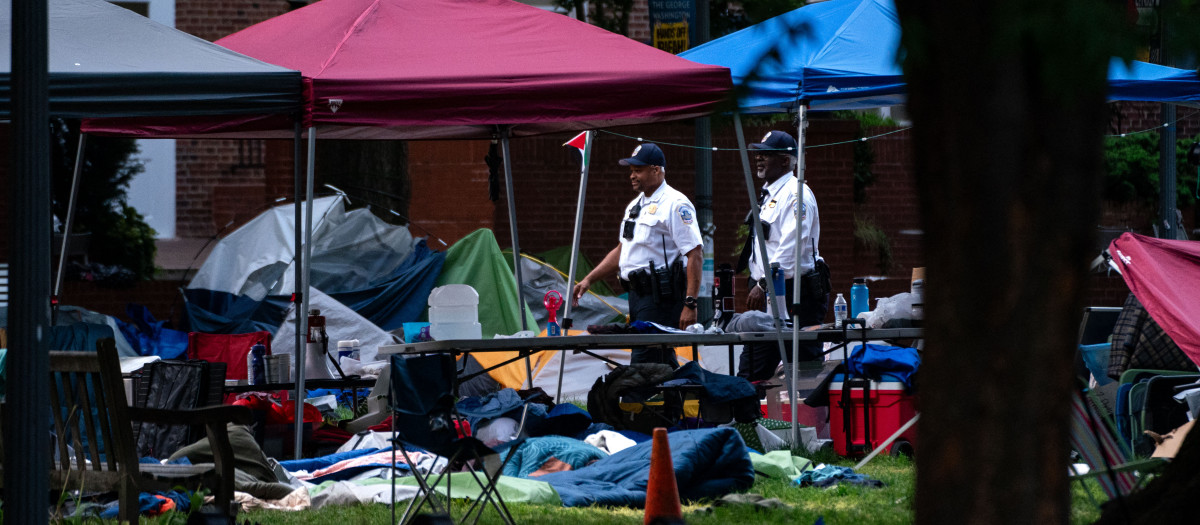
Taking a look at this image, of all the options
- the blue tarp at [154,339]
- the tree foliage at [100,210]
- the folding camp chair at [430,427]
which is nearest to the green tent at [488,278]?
the blue tarp at [154,339]

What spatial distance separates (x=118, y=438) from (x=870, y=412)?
4675mm

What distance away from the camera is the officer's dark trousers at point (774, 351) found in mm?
8922

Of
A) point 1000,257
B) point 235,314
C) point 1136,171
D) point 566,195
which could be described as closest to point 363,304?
point 235,314

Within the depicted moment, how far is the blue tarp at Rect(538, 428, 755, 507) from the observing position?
615 centimetres

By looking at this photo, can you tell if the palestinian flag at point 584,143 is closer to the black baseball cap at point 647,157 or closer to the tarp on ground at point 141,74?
the black baseball cap at point 647,157

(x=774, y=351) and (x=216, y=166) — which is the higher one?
(x=216, y=166)

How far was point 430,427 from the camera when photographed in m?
5.11

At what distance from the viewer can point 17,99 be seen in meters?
3.41

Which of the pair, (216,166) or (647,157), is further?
(216,166)

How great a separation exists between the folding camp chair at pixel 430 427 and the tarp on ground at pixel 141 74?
2.29 meters

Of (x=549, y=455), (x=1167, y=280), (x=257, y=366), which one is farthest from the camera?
(x=257, y=366)

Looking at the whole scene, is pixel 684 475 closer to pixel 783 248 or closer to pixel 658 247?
pixel 658 247

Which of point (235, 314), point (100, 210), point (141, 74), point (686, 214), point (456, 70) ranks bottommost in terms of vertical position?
point (235, 314)

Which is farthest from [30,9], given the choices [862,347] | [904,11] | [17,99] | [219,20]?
[219,20]
